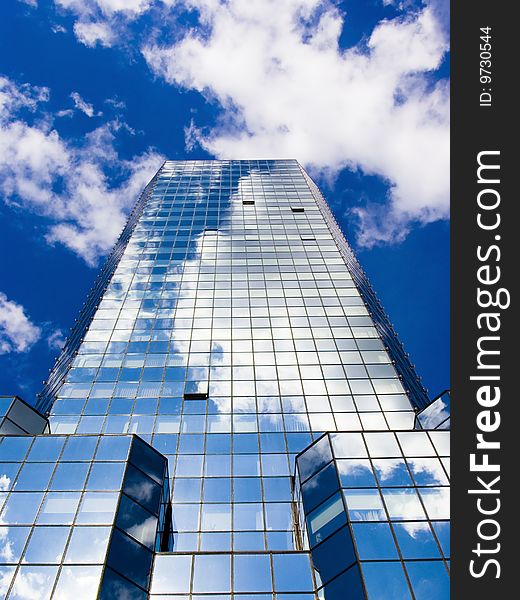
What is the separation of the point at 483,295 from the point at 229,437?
77.9 ft

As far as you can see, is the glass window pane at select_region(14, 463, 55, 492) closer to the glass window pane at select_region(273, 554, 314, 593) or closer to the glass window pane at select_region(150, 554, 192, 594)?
the glass window pane at select_region(150, 554, 192, 594)

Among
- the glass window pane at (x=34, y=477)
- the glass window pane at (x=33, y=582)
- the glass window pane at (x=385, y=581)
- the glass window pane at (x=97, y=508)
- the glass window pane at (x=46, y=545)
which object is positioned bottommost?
the glass window pane at (x=33, y=582)

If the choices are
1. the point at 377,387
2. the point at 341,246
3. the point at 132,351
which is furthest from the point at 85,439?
the point at 341,246

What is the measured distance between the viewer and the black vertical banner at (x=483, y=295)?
1802cm

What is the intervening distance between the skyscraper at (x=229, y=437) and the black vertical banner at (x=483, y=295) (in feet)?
13.9

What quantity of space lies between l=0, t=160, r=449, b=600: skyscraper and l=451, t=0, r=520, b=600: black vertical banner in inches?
167

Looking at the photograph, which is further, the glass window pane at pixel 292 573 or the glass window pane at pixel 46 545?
the glass window pane at pixel 292 573

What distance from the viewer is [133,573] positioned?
22.8 metres

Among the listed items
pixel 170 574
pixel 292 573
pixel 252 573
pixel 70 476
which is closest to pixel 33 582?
pixel 70 476

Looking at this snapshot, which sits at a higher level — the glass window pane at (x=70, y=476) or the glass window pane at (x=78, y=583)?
the glass window pane at (x=70, y=476)

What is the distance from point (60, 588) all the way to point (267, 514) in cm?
1483

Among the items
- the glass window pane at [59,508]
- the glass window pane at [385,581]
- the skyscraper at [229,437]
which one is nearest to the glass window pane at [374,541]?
the skyscraper at [229,437]

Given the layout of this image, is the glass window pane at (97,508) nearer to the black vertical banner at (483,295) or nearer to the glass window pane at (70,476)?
the glass window pane at (70,476)

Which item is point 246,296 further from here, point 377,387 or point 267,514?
point 267,514
